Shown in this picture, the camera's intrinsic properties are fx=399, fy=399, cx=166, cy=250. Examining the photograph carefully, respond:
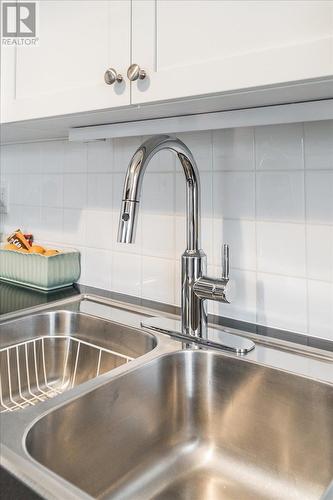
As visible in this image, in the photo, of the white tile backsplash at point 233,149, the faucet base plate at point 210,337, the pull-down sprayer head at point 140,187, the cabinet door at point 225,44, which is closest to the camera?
the cabinet door at point 225,44

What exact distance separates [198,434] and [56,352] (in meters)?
0.45

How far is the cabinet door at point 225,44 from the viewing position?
0.59 m

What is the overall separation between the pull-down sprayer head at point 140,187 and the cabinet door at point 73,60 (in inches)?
4.3

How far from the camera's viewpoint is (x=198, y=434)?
2.72ft

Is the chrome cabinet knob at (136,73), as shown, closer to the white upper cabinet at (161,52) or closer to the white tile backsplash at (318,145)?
the white upper cabinet at (161,52)

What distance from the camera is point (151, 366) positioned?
80 cm

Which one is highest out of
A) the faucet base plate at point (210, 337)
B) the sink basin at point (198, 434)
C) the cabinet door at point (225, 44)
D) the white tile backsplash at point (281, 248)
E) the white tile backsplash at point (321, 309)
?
the cabinet door at point (225, 44)

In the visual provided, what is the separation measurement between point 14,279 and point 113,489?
91 cm

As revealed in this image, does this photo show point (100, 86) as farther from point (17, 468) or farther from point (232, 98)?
point (17, 468)

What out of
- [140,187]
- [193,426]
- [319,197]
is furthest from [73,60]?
[193,426]

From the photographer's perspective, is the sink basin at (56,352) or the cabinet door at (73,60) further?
the sink basin at (56,352)

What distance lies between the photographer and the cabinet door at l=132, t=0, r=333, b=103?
586 mm

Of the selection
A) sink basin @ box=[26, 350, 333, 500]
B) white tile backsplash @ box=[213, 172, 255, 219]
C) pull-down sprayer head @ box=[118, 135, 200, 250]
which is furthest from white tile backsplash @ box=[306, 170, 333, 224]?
sink basin @ box=[26, 350, 333, 500]

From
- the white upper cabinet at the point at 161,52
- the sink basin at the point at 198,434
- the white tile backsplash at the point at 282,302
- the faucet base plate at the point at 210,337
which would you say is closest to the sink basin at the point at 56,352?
the faucet base plate at the point at 210,337
